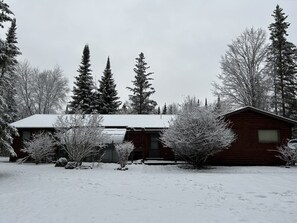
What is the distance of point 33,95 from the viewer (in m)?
36.4

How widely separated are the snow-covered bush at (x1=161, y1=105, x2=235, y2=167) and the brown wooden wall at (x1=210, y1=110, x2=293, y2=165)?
297 centimetres

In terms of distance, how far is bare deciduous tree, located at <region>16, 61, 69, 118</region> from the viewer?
3559 cm

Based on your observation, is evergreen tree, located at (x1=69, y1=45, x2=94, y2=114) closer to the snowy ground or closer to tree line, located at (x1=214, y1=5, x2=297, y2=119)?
tree line, located at (x1=214, y1=5, x2=297, y2=119)

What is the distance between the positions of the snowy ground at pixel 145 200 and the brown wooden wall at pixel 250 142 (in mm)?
8267

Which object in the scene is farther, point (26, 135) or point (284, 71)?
point (284, 71)

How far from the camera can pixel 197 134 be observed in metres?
15.7

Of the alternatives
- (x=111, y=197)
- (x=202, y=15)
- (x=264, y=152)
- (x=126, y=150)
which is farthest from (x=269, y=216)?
(x=202, y=15)

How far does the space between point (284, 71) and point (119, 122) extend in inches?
696

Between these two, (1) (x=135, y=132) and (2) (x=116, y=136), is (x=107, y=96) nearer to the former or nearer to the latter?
(1) (x=135, y=132)

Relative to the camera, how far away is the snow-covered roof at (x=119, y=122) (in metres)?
22.4

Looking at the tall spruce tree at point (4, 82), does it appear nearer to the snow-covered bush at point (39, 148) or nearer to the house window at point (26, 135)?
the snow-covered bush at point (39, 148)

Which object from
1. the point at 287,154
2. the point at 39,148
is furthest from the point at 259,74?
the point at 39,148

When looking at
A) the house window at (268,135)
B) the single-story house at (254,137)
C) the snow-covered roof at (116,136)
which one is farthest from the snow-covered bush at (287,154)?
the snow-covered roof at (116,136)

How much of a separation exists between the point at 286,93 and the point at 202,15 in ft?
A: 41.1
